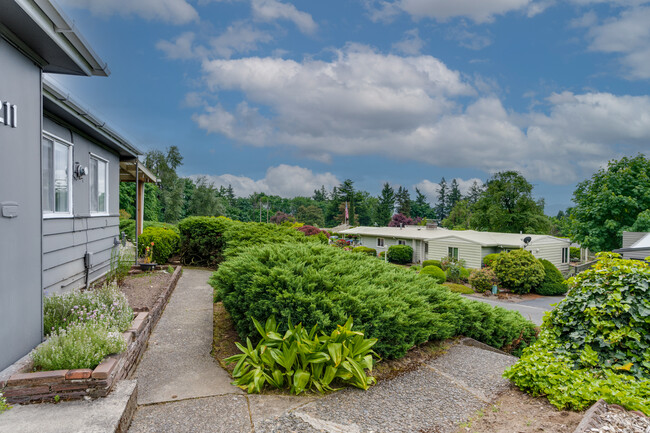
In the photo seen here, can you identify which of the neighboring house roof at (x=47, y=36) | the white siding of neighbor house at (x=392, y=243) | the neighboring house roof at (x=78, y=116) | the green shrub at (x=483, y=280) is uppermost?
the neighboring house roof at (x=47, y=36)

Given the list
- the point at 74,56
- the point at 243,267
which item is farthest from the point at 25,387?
Answer: the point at 74,56

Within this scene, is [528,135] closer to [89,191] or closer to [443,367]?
[443,367]

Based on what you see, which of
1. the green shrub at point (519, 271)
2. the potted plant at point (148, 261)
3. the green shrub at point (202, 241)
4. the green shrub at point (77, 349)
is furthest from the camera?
the green shrub at point (519, 271)

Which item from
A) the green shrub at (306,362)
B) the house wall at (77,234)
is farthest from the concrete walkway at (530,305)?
the house wall at (77,234)

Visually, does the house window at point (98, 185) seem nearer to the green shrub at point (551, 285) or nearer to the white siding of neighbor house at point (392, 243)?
the green shrub at point (551, 285)

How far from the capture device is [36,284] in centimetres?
366

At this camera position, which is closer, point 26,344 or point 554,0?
point 26,344

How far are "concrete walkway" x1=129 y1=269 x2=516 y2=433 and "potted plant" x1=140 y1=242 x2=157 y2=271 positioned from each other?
5.20m

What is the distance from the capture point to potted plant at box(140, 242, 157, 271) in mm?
9273

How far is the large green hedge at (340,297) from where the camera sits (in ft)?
→ 12.6

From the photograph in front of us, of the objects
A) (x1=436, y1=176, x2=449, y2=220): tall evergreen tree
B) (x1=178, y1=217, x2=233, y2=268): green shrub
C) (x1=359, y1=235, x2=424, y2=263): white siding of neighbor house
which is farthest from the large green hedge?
(x1=436, y1=176, x2=449, y2=220): tall evergreen tree

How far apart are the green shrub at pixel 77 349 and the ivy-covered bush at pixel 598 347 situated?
149 inches

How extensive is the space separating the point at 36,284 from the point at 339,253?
3.56m

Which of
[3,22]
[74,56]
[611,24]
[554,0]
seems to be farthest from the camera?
[611,24]
